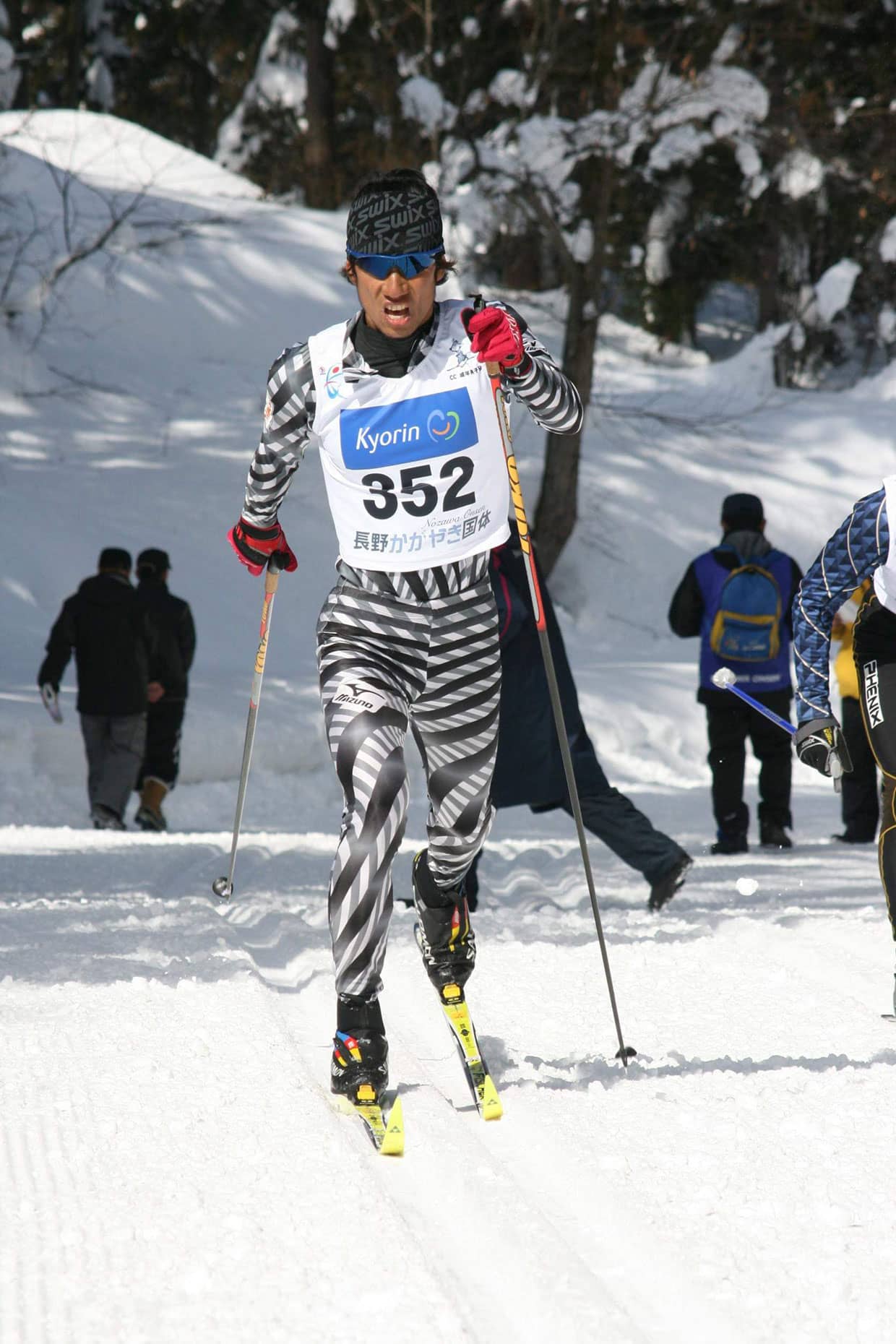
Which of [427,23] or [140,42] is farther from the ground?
[140,42]

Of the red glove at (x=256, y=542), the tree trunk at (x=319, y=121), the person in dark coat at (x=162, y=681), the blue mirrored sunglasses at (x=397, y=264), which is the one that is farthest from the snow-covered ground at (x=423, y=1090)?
the tree trunk at (x=319, y=121)

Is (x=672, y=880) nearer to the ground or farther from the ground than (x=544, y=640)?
nearer to the ground

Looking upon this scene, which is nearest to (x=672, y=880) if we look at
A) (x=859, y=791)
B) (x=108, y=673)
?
(x=859, y=791)

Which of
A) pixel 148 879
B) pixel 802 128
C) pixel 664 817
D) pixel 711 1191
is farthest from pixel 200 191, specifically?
pixel 711 1191

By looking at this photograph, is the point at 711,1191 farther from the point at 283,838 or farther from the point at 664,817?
the point at 664,817

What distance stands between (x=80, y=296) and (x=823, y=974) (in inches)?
867

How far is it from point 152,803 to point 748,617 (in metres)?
5.06

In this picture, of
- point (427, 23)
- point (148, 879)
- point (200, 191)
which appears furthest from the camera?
point (200, 191)

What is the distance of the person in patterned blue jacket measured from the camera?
411 centimetres

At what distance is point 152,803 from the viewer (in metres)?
11.3

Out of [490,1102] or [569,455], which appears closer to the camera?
[490,1102]

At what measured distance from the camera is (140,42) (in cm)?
3384

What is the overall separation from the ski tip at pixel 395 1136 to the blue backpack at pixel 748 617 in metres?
5.49

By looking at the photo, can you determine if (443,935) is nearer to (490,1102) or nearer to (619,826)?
(490,1102)
